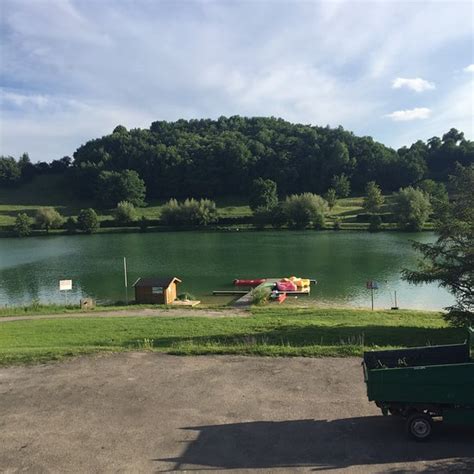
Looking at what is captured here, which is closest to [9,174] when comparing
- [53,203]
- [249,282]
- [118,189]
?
[53,203]

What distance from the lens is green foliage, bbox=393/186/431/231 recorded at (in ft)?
314

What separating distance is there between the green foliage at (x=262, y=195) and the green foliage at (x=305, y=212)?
11.6 metres

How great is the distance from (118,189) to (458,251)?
134023 millimetres

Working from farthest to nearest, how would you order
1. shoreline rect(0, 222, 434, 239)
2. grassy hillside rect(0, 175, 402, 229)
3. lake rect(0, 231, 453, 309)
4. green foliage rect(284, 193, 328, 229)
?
grassy hillside rect(0, 175, 402, 229) → green foliage rect(284, 193, 328, 229) → shoreline rect(0, 222, 434, 239) → lake rect(0, 231, 453, 309)

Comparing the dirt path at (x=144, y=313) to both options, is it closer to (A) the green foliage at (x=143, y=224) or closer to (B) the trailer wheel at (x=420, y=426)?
(B) the trailer wheel at (x=420, y=426)

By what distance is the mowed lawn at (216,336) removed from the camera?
1260 centimetres

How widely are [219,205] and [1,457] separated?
131 m

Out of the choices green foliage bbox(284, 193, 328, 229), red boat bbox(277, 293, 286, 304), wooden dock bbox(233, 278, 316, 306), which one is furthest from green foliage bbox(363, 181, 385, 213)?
red boat bbox(277, 293, 286, 304)

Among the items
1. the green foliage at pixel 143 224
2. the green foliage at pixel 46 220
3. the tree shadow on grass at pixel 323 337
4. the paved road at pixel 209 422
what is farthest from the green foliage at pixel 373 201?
the paved road at pixel 209 422

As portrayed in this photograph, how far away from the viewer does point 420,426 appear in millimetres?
7480

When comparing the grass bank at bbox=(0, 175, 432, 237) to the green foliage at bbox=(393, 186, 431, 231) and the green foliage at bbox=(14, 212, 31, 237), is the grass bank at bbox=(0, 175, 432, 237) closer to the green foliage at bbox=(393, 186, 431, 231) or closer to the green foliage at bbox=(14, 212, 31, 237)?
the green foliage at bbox=(14, 212, 31, 237)

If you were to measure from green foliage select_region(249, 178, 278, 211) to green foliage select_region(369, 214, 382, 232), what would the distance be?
29047mm

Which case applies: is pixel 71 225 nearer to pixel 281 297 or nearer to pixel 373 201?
pixel 373 201

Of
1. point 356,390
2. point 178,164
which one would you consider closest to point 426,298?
point 356,390
